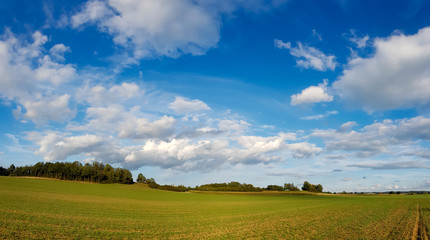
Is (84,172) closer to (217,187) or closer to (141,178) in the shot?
(141,178)

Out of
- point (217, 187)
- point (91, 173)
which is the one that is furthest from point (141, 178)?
point (217, 187)

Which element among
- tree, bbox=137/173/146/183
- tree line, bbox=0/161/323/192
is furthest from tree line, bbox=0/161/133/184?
tree, bbox=137/173/146/183

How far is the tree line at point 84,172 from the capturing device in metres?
145

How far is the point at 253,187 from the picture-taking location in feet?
560

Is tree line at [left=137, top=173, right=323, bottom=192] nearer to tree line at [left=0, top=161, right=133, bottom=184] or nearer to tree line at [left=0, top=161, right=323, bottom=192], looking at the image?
tree line at [left=0, top=161, right=323, bottom=192]

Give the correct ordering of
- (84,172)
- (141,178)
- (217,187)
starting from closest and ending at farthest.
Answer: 1. (84,172)
2. (217,187)
3. (141,178)

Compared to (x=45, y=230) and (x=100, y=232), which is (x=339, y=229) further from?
(x=45, y=230)

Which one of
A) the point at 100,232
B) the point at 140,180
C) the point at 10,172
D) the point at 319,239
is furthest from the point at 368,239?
the point at 10,172

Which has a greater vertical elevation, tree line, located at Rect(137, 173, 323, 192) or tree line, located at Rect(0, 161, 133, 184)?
tree line, located at Rect(0, 161, 133, 184)

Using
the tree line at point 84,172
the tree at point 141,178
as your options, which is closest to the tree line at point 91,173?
the tree line at point 84,172

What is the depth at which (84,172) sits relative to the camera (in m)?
143

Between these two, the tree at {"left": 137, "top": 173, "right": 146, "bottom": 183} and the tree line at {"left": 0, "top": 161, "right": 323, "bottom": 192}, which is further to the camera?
the tree at {"left": 137, "top": 173, "right": 146, "bottom": 183}

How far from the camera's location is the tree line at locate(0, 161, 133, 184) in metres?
145

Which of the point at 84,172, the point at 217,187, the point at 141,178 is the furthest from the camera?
the point at 141,178
